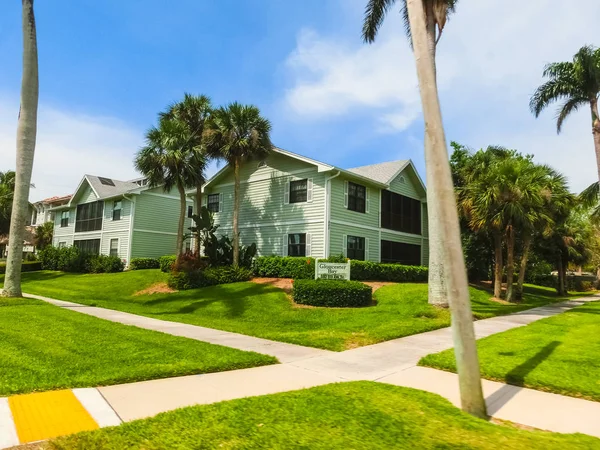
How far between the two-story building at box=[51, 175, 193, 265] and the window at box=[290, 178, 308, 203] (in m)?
12.8

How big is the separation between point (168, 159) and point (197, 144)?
7.44ft

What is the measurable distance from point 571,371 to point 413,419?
3.84 meters

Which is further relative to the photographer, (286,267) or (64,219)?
(64,219)

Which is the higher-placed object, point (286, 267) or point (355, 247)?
point (355, 247)

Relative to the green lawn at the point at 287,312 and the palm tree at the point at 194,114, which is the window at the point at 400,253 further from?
the palm tree at the point at 194,114

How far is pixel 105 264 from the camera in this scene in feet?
95.4

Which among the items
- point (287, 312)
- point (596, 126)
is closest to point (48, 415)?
point (287, 312)

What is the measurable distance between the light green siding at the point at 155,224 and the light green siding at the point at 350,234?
1444 centimetres

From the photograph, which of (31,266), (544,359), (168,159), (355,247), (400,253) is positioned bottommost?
(544,359)

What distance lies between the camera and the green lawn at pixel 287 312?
31.7 ft

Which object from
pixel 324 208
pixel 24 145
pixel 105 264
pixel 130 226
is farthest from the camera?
pixel 130 226

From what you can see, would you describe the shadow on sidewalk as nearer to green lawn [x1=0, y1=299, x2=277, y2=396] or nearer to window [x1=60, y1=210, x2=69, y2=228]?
green lawn [x1=0, y1=299, x2=277, y2=396]

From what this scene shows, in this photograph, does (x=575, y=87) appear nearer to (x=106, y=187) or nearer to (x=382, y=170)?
(x=382, y=170)

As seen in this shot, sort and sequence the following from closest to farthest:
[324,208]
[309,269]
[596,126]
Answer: [309,269] < [324,208] < [596,126]
